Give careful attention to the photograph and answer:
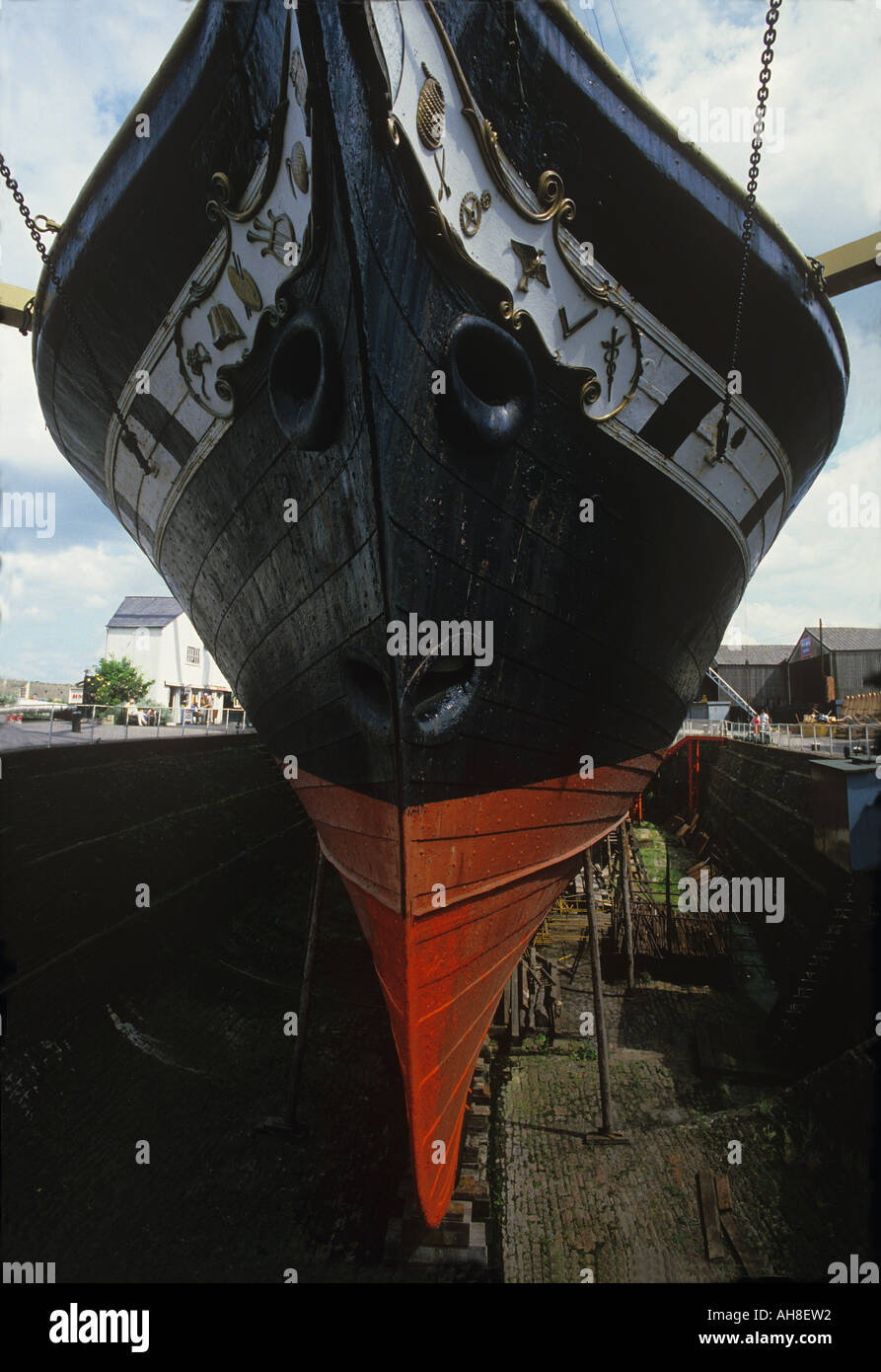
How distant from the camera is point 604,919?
10305 millimetres

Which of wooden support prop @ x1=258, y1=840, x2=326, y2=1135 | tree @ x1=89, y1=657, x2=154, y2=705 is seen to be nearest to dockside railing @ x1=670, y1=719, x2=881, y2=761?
wooden support prop @ x1=258, y1=840, x2=326, y2=1135

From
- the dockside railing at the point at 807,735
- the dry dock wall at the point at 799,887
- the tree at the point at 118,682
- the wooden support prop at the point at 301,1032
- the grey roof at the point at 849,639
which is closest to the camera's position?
the wooden support prop at the point at 301,1032

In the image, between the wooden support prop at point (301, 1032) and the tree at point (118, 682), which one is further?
the tree at point (118, 682)

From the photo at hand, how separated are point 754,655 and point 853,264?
105 ft

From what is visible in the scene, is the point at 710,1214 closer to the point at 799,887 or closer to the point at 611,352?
the point at 799,887

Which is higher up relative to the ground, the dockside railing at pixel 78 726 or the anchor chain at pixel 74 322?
the anchor chain at pixel 74 322

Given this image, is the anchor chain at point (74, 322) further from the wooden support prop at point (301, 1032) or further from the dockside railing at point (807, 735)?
the dockside railing at point (807, 735)

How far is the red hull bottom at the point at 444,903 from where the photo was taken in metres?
3.28

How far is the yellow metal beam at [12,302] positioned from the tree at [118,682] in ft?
61.3

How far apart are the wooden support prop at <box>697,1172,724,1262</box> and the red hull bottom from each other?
1908 millimetres

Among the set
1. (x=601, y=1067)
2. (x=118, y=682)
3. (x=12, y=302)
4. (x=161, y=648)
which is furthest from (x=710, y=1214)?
(x=161, y=648)

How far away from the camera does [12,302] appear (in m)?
6.75

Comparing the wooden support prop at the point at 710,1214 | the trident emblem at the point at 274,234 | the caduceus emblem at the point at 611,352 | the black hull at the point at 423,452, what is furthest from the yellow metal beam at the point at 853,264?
the wooden support prop at the point at 710,1214
